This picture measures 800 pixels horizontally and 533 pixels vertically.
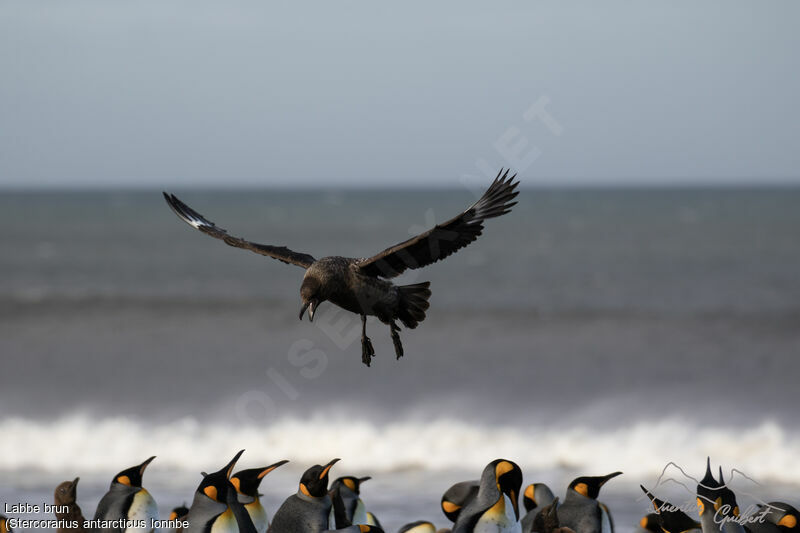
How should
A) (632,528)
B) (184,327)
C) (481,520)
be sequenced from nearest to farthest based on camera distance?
(481,520)
(632,528)
(184,327)

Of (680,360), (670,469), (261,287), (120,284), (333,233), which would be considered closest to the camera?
(670,469)

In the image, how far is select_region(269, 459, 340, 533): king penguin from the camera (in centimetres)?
650

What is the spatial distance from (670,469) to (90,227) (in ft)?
187

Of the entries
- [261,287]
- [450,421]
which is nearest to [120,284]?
[261,287]

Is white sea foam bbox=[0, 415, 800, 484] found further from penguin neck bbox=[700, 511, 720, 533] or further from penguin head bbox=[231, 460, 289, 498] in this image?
penguin neck bbox=[700, 511, 720, 533]

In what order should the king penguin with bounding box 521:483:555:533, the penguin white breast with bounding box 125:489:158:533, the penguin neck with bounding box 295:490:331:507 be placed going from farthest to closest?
the king penguin with bounding box 521:483:555:533, the penguin white breast with bounding box 125:489:158:533, the penguin neck with bounding box 295:490:331:507

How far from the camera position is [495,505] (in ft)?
20.8

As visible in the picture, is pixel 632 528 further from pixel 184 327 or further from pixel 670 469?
pixel 184 327

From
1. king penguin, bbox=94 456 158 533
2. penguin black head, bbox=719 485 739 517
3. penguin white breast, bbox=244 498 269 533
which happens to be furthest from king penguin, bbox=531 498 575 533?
king penguin, bbox=94 456 158 533

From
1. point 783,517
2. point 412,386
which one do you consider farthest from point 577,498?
point 412,386

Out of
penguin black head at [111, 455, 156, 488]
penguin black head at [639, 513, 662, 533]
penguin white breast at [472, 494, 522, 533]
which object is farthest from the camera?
penguin black head at [111, 455, 156, 488]

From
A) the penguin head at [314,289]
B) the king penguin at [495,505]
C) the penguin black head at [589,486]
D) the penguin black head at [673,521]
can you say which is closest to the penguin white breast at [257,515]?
the king penguin at [495,505]

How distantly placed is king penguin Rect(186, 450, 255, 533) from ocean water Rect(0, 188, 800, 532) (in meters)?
1.94

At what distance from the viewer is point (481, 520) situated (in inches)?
249
